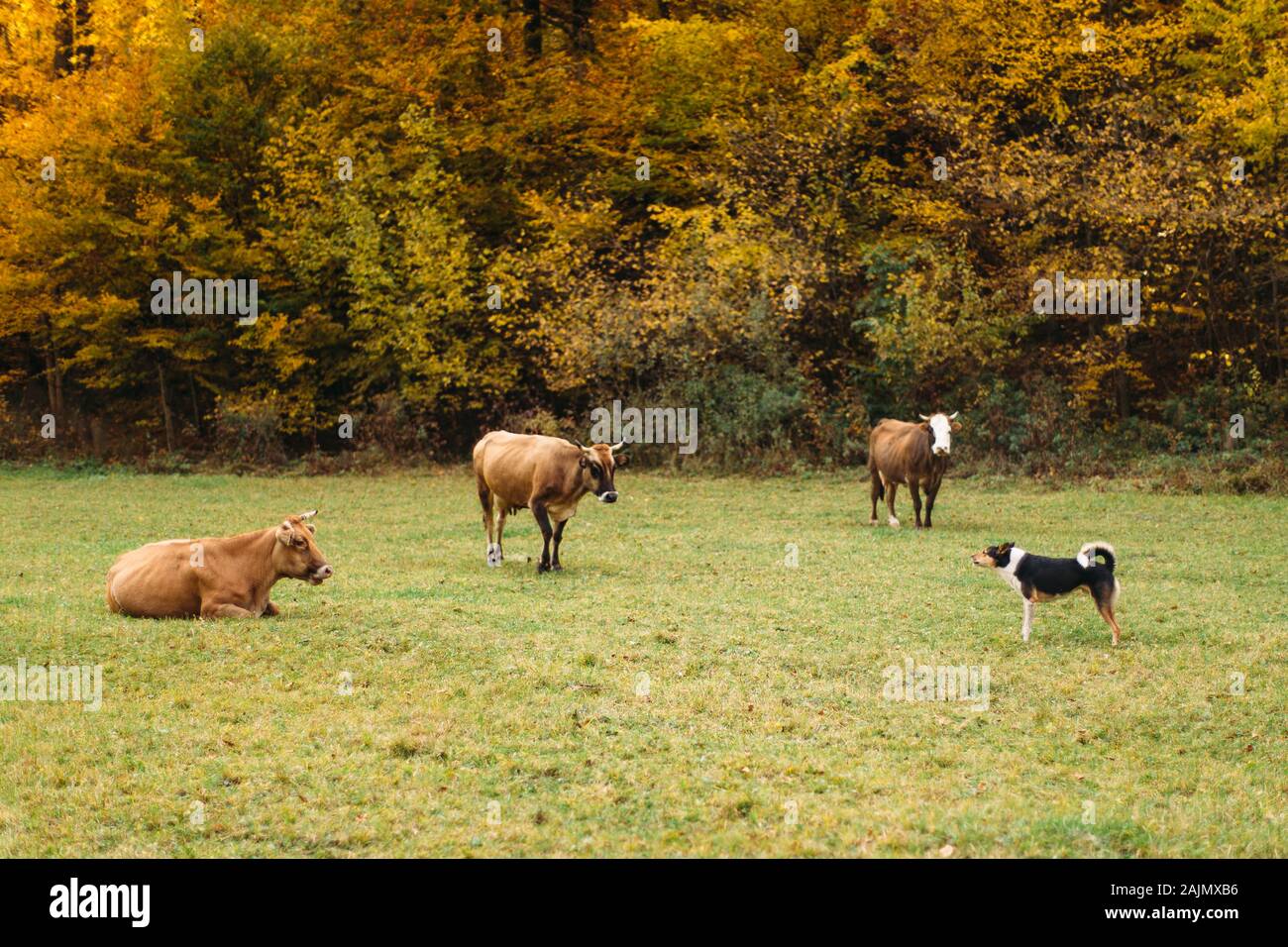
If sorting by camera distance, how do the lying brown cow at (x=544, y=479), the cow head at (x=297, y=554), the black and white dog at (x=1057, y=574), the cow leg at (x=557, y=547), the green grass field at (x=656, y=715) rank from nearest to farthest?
1. the green grass field at (x=656, y=715)
2. the black and white dog at (x=1057, y=574)
3. the cow head at (x=297, y=554)
4. the lying brown cow at (x=544, y=479)
5. the cow leg at (x=557, y=547)

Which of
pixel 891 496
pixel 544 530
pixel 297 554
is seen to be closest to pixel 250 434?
pixel 891 496

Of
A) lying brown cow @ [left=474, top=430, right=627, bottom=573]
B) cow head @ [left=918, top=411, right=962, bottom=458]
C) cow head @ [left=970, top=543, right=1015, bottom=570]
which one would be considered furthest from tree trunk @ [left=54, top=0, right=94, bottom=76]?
cow head @ [left=970, top=543, right=1015, bottom=570]

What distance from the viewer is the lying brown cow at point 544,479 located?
16438mm

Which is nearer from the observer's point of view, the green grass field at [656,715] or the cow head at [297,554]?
the green grass field at [656,715]

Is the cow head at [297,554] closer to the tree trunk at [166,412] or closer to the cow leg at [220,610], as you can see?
the cow leg at [220,610]

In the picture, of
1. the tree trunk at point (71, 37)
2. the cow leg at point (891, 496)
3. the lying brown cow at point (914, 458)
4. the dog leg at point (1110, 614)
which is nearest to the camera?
the dog leg at point (1110, 614)

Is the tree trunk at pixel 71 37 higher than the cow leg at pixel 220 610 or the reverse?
higher

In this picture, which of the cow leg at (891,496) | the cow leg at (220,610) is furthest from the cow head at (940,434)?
the cow leg at (220,610)

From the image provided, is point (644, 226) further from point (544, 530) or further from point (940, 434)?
point (544, 530)

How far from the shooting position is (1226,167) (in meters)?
27.4

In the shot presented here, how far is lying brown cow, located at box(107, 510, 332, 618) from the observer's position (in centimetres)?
1238

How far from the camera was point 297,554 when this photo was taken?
12.4 metres

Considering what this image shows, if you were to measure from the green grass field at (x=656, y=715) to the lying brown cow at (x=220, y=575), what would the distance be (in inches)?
13.1
